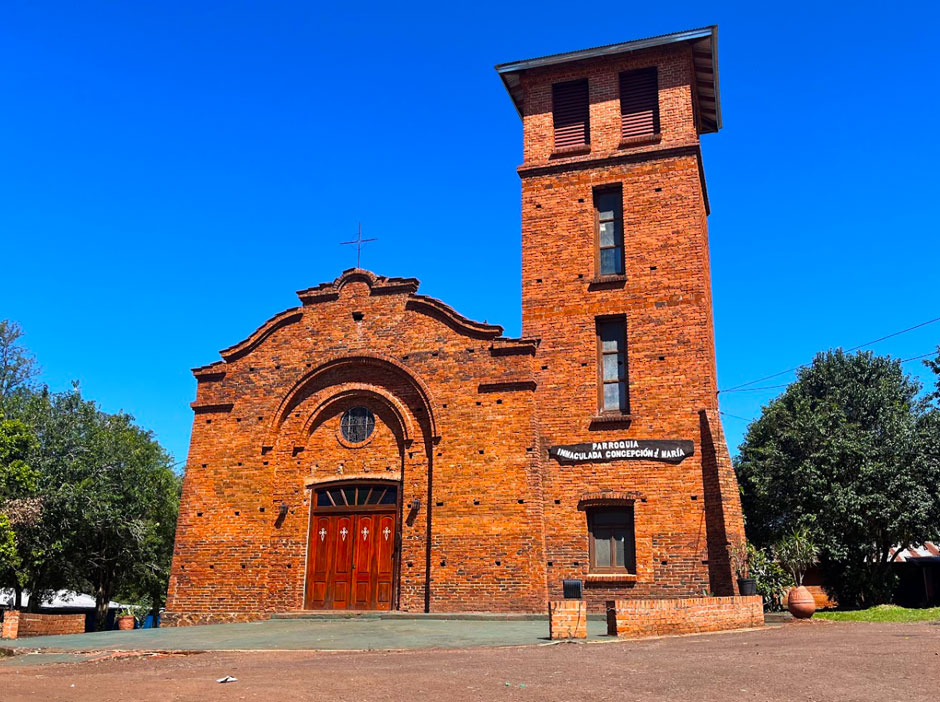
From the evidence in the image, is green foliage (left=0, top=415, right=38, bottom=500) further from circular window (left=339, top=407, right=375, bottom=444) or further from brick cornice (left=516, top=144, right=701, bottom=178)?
brick cornice (left=516, top=144, right=701, bottom=178)

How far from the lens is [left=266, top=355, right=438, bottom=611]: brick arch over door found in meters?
19.1

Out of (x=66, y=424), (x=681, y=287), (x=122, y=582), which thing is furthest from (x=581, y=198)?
(x=122, y=582)

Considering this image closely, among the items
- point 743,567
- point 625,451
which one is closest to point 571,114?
point 625,451

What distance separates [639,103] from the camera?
851 inches

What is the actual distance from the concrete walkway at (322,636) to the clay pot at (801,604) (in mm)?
3728

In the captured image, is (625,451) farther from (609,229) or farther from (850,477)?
(850,477)

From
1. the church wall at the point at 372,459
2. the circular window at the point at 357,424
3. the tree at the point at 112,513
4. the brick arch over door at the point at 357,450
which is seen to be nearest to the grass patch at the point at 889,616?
the church wall at the point at 372,459

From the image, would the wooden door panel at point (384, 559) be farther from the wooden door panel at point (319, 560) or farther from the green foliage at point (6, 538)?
the green foliage at point (6, 538)

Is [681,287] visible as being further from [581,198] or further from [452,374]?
[452,374]

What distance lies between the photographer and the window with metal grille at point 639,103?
70.2ft

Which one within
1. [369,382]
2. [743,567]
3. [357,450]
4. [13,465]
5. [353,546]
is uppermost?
[369,382]

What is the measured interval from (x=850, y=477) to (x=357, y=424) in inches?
566

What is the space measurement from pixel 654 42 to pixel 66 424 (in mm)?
20271

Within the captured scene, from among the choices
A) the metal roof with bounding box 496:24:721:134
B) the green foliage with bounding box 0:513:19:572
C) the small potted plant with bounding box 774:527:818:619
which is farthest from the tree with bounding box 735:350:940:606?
the green foliage with bounding box 0:513:19:572
